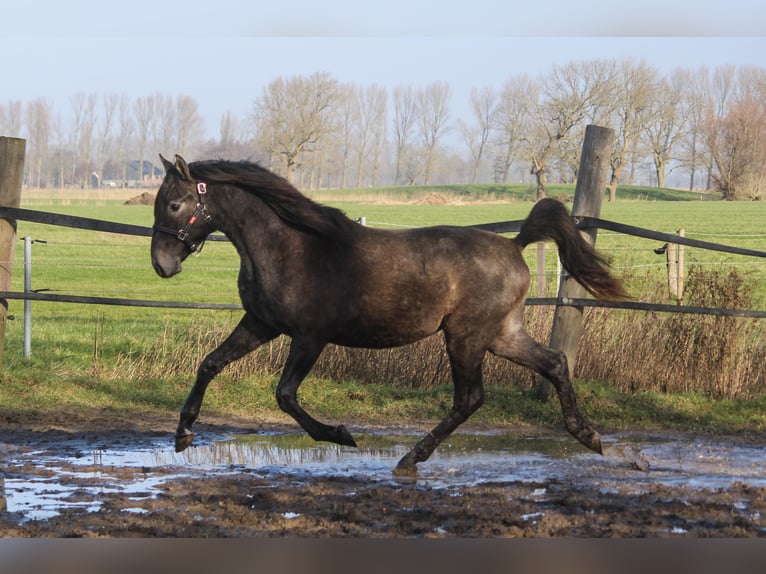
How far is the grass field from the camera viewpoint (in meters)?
9.23

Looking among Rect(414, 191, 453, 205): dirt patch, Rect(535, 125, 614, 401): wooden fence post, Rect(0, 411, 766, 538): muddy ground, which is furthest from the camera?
Rect(414, 191, 453, 205): dirt patch

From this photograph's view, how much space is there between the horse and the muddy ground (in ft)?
2.14

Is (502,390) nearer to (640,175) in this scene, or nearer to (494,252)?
(494,252)

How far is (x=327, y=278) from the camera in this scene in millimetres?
→ 6211

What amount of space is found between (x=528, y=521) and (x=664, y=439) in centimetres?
303

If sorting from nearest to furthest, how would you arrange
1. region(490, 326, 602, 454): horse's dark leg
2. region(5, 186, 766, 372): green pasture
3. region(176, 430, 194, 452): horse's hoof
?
region(176, 430, 194, 452): horse's hoof
region(490, 326, 602, 454): horse's dark leg
region(5, 186, 766, 372): green pasture

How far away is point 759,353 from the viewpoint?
29.7ft

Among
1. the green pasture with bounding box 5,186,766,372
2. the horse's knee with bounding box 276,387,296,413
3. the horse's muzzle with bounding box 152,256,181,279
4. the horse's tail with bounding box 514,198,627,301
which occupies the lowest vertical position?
the green pasture with bounding box 5,186,766,372

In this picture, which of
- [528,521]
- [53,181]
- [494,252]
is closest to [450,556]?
[528,521]

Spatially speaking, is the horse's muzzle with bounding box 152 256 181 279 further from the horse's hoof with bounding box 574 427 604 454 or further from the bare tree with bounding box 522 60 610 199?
the bare tree with bounding box 522 60 610 199

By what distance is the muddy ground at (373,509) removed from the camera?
15.2 ft

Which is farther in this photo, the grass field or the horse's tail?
the grass field

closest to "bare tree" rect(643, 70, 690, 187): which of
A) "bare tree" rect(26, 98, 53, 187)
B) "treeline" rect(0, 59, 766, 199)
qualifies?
"treeline" rect(0, 59, 766, 199)

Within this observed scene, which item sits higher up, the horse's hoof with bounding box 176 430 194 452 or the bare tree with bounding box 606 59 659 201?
the bare tree with bounding box 606 59 659 201
